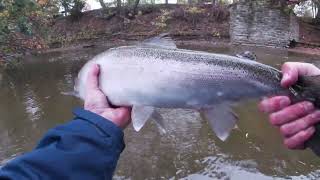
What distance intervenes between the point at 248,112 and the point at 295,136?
677cm

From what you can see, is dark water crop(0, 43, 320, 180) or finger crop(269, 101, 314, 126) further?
dark water crop(0, 43, 320, 180)

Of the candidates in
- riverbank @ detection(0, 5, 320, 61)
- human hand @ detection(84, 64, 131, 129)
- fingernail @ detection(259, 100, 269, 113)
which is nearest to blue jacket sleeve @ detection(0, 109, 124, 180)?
human hand @ detection(84, 64, 131, 129)

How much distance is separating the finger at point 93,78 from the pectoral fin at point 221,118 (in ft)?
1.86

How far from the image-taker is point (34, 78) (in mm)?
15062

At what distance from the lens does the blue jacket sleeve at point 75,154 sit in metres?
1.71

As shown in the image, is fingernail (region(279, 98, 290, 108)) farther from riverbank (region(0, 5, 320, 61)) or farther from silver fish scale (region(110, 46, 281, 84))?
riverbank (region(0, 5, 320, 61))

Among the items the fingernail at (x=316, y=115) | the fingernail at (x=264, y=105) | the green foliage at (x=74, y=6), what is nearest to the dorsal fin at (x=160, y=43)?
the fingernail at (x=264, y=105)

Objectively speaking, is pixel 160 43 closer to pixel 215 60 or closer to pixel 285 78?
pixel 215 60

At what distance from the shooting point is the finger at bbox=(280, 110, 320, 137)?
2.12 m

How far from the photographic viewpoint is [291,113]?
2.18 metres

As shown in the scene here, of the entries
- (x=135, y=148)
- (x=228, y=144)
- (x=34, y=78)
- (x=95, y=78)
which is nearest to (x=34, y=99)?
(x=34, y=78)

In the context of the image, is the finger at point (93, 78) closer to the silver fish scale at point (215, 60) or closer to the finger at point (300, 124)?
the silver fish scale at point (215, 60)

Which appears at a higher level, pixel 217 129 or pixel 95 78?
pixel 95 78

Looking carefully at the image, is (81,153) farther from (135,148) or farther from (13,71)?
(13,71)
